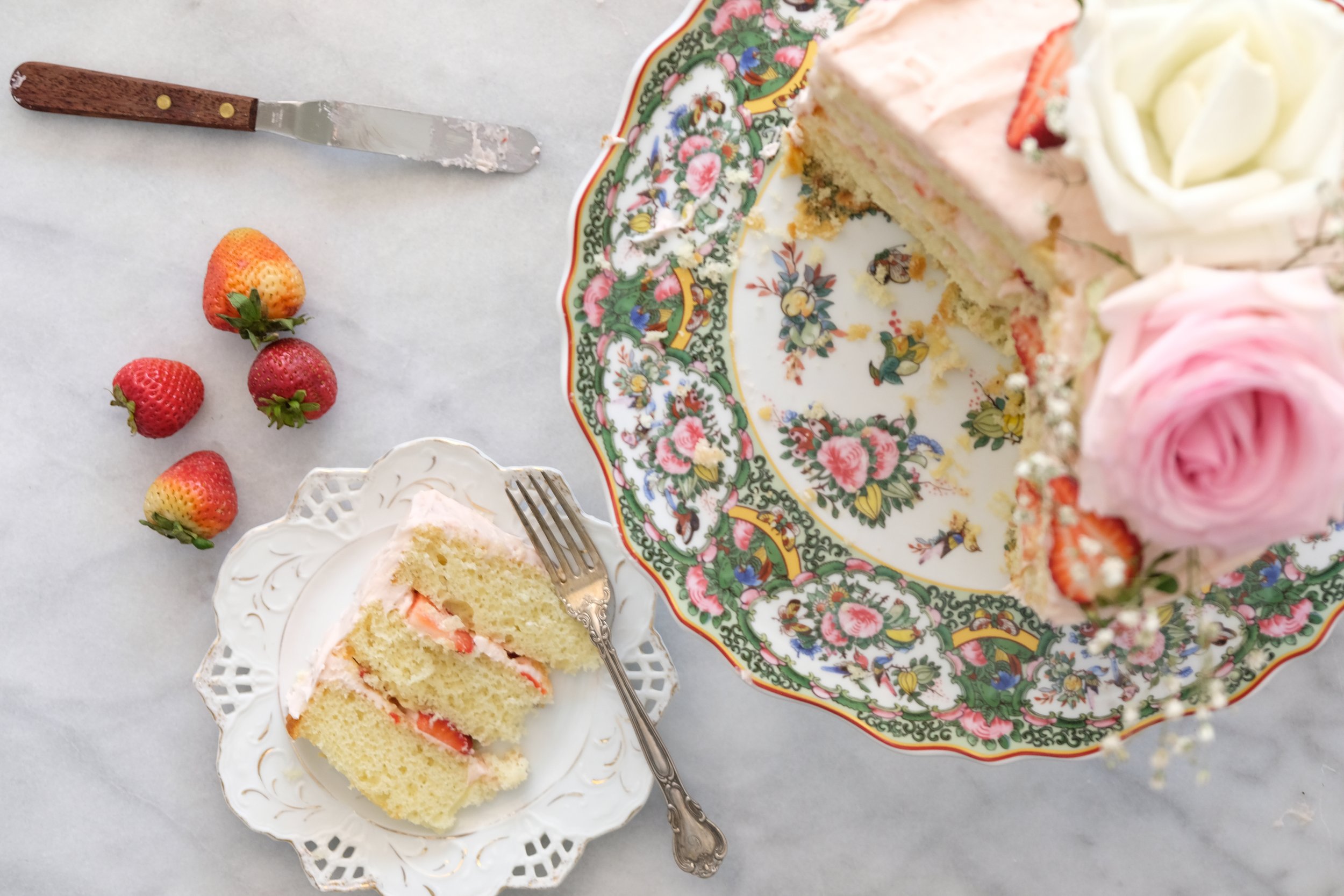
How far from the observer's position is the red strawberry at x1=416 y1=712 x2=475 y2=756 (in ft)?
7.68

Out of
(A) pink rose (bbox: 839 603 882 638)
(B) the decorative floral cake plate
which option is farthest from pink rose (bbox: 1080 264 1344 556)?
(A) pink rose (bbox: 839 603 882 638)

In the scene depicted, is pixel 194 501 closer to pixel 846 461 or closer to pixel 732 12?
pixel 846 461

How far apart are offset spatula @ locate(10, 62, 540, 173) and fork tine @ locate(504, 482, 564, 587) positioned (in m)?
0.82

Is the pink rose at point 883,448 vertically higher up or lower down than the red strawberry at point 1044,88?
lower down

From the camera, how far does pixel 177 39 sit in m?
2.41

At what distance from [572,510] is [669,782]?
68 cm

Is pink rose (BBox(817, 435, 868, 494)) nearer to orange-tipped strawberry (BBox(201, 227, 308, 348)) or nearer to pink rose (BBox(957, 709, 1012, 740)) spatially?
pink rose (BBox(957, 709, 1012, 740))

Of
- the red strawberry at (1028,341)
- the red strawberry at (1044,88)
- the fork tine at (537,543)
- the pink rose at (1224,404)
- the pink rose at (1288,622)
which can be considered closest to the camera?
the pink rose at (1224,404)

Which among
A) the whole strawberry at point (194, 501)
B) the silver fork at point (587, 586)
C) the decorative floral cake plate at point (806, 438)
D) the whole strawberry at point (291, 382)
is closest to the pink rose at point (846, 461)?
the decorative floral cake plate at point (806, 438)

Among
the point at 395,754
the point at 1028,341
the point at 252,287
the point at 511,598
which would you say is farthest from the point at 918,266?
the point at 395,754

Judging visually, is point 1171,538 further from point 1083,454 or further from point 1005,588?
point 1005,588

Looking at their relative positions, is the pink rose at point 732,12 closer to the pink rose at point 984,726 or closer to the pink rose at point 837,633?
the pink rose at point 837,633

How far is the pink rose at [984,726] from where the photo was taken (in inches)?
82.2

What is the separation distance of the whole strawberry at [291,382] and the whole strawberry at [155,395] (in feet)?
0.57
